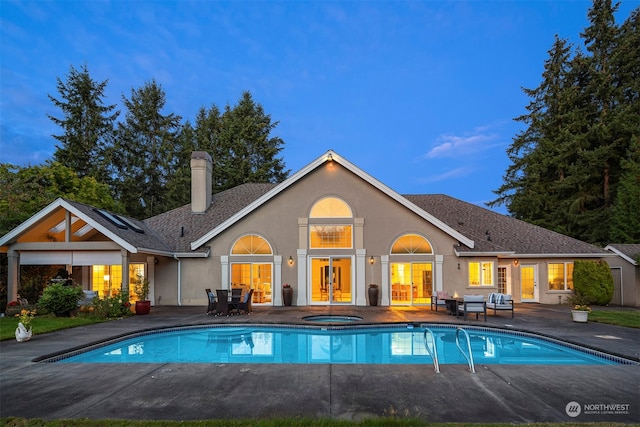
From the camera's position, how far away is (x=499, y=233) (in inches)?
776

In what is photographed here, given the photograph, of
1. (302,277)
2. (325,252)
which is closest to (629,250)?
(325,252)

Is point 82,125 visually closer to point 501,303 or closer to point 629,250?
point 501,303

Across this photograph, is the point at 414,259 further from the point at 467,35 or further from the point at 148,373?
the point at 467,35

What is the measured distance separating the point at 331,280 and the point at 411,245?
3945 mm

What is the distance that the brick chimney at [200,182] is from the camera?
2097 cm

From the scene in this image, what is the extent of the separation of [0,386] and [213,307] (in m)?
8.40

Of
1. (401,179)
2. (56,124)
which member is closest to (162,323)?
(56,124)

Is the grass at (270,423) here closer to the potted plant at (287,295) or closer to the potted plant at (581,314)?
the potted plant at (581,314)

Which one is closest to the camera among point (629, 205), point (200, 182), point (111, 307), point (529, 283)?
point (111, 307)

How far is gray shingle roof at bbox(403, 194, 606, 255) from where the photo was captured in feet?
60.2

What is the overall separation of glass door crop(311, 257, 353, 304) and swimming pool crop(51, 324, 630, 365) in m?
5.39

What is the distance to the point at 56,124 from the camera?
114ft

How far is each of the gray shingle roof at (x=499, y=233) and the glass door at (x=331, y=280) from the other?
230 inches

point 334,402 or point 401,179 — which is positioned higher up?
point 401,179
